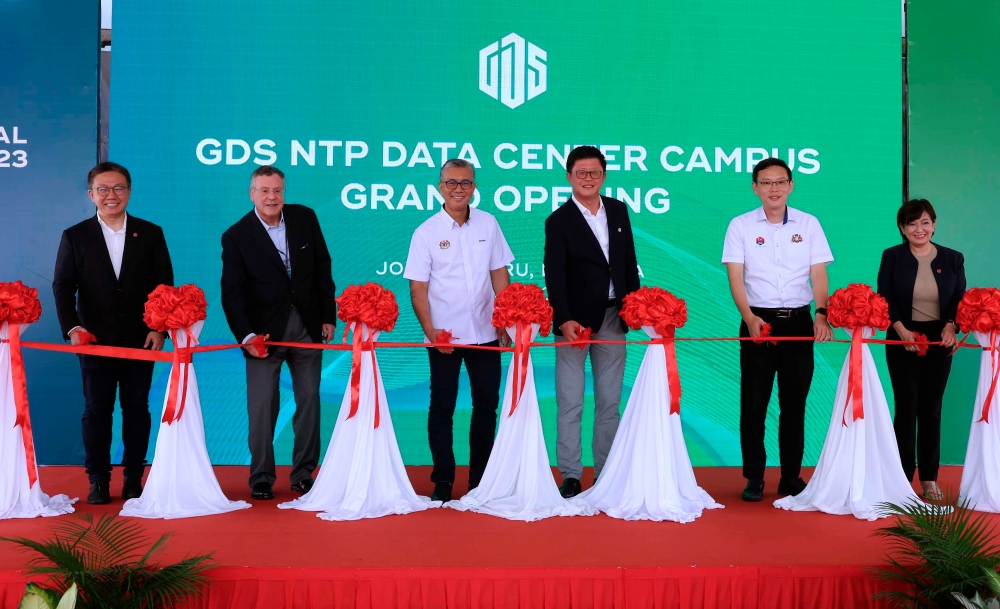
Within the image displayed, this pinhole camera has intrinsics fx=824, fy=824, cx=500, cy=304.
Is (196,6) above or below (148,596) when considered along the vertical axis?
above

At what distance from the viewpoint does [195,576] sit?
2.54 metres

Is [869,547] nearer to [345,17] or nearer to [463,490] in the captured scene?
[463,490]

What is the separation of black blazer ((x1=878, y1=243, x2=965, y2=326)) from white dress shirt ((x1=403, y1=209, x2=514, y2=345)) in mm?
2008

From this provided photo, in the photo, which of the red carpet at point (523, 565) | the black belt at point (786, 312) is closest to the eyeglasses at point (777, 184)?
the black belt at point (786, 312)

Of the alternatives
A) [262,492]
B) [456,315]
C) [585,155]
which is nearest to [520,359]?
[456,315]

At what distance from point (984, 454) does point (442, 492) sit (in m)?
2.43

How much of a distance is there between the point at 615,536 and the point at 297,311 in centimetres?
190

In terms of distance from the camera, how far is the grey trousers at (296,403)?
3.98 meters

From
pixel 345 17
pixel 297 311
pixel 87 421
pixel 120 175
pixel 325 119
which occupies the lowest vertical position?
pixel 87 421

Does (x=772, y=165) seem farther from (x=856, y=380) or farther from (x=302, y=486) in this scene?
(x=302, y=486)

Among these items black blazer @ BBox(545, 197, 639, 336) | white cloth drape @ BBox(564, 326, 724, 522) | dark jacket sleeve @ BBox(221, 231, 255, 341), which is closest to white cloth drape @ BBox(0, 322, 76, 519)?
dark jacket sleeve @ BBox(221, 231, 255, 341)

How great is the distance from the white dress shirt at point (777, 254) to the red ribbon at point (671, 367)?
64 centimetres

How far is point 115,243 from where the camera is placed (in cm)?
394

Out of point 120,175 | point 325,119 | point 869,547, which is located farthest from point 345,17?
point 869,547
